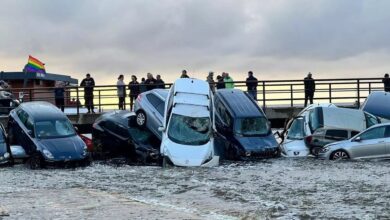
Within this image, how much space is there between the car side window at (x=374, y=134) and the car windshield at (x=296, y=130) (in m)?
2.93

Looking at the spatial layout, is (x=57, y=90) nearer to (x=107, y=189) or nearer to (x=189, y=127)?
(x=189, y=127)

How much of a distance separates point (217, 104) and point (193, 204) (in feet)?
41.5

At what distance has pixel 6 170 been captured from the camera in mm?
19984

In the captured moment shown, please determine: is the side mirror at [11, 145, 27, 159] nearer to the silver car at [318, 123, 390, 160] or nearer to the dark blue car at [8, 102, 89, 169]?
the dark blue car at [8, 102, 89, 169]

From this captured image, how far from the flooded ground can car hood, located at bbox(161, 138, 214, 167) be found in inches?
33.4

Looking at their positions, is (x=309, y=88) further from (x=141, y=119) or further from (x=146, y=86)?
(x=141, y=119)

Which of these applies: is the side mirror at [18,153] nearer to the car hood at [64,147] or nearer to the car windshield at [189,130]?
the car hood at [64,147]

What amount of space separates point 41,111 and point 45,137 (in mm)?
1546

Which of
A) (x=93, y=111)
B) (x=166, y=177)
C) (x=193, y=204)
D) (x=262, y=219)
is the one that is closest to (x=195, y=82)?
(x=166, y=177)

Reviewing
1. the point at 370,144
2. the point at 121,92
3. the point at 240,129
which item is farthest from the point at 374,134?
the point at 121,92

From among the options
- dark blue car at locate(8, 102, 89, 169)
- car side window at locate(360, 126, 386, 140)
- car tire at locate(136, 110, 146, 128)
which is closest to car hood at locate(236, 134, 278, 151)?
car side window at locate(360, 126, 386, 140)

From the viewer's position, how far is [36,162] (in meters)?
21.1

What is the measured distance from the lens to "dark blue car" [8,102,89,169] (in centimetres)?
2108

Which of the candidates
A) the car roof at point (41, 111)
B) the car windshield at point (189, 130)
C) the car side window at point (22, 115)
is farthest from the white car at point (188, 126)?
the car side window at point (22, 115)
